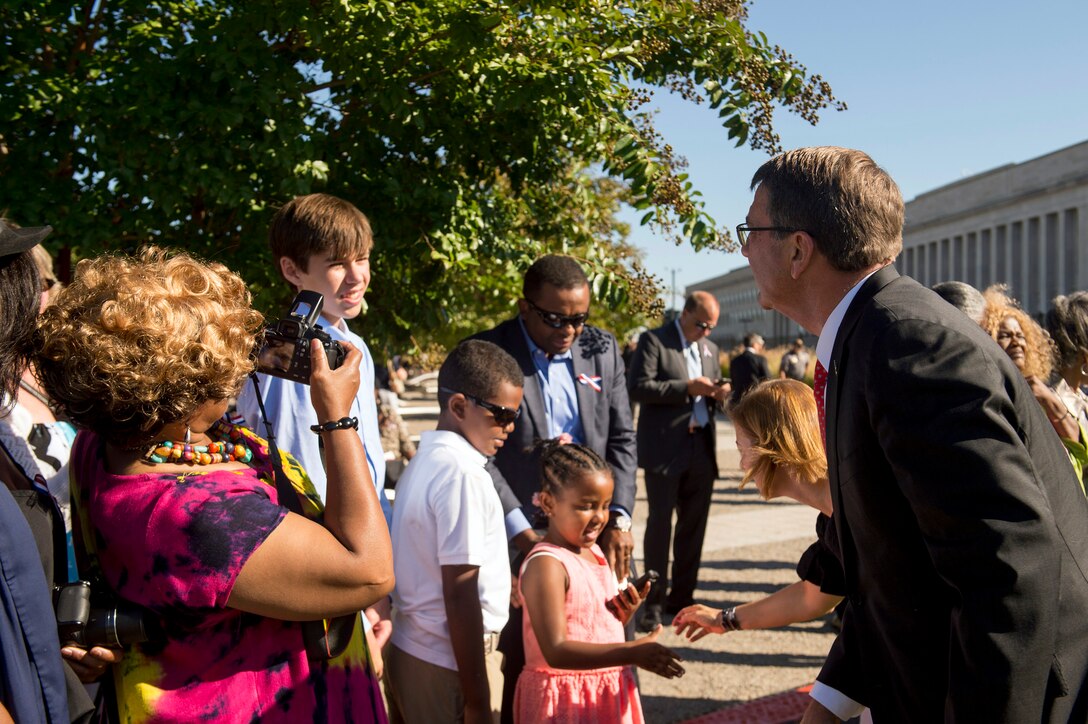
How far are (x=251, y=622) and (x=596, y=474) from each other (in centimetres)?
177

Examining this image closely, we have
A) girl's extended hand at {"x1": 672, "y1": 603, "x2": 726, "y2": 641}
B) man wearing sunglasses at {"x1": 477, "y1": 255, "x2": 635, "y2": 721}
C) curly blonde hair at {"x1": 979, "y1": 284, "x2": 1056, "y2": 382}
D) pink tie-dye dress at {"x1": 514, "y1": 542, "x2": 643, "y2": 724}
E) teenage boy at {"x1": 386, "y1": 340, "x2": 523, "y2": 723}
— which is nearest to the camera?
teenage boy at {"x1": 386, "y1": 340, "x2": 523, "y2": 723}

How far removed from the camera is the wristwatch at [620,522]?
13.5ft

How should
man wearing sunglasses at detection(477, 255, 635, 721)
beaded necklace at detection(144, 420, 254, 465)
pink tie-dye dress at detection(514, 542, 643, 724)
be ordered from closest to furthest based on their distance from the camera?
1. beaded necklace at detection(144, 420, 254, 465)
2. pink tie-dye dress at detection(514, 542, 643, 724)
3. man wearing sunglasses at detection(477, 255, 635, 721)

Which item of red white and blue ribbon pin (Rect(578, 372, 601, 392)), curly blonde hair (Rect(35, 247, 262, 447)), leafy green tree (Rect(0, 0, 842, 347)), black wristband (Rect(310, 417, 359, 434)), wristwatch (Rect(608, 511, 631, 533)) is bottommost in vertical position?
wristwatch (Rect(608, 511, 631, 533))

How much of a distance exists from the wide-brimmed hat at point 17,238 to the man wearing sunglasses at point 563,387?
2429 millimetres

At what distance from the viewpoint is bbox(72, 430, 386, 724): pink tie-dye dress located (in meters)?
1.76

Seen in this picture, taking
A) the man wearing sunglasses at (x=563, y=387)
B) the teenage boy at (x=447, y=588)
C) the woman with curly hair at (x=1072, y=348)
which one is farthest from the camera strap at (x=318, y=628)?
the woman with curly hair at (x=1072, y=348)

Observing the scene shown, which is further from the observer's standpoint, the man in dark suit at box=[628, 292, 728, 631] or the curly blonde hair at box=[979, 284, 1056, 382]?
the man in dark suit at box=[628, 292, 728, 631]

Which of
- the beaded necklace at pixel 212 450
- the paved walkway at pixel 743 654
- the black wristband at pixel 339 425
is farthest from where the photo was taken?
the paved walkway at pixel 743 654

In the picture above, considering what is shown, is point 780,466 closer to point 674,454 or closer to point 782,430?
point 782,430

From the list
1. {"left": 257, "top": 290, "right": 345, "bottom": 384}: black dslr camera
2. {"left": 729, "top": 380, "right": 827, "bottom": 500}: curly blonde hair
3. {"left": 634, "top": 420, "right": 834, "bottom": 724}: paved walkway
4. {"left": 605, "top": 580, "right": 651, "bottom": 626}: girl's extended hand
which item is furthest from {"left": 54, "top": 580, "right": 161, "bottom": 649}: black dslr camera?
{"left": 634, "top": 420, "right": 834, "bottom": 724}: paved walkway

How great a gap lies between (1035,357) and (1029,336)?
10 cm

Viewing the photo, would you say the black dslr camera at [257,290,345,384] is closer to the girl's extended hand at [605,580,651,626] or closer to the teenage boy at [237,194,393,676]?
the teenage boy at [237,194,393,676]

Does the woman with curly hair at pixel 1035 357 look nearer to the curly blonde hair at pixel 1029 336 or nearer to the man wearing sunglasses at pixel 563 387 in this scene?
the curly blonde hair at pixel 1029 336
